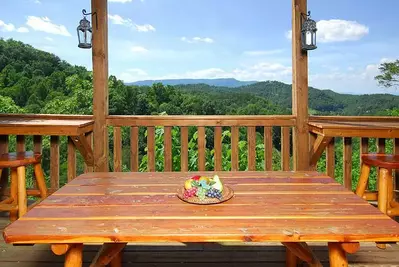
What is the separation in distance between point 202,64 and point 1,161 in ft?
12.4

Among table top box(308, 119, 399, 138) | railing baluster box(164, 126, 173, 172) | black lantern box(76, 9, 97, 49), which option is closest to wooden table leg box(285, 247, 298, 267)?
table top box(308, 119, 399, 138)

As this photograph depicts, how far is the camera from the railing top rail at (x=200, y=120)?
3.37 m

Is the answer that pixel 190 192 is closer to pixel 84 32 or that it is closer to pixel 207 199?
pixel 207 199

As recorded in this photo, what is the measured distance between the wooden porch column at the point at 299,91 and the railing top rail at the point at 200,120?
144 mm

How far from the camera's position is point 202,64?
5.86 m

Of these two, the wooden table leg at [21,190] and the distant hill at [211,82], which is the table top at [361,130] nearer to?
the distant hill at [211,82]

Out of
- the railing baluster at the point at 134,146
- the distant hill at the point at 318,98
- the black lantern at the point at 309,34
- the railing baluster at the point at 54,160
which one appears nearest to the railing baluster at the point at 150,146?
the railing baluster at the point at 134,146

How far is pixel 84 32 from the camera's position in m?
3.23

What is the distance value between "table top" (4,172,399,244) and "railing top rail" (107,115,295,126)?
1448 millimetres

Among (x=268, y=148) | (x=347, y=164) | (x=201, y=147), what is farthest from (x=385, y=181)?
(x=201, y=147)

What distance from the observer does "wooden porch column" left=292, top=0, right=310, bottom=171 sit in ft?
11.0

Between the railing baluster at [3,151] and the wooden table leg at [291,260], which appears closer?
the wooden table leg at [291,260]

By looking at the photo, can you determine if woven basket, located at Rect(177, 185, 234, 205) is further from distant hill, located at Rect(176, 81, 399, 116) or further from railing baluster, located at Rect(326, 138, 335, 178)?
distant hill, located at Rect(176, 81, 399, 116)

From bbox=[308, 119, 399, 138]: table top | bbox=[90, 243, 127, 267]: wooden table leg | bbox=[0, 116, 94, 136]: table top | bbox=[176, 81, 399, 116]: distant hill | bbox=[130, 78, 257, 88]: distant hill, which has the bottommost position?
bbox=[90, 243, 127, 267]: wooden table leg
